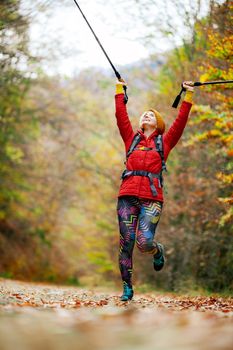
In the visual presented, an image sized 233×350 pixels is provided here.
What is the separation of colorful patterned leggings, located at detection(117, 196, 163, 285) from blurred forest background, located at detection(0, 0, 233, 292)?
204cm

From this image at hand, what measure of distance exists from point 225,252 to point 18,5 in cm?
629

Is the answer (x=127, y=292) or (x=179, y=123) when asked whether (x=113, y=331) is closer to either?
(x=127, y=292)

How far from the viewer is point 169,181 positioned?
48.1ft

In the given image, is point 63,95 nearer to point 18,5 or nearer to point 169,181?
point 169,181

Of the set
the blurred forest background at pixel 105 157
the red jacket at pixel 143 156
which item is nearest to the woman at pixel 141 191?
the red jacket at pixel 143 156

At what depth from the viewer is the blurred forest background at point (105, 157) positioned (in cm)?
1070

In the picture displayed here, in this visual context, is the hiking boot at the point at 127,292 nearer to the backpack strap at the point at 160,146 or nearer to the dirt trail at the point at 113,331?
the backpack strap at the point at 160,146

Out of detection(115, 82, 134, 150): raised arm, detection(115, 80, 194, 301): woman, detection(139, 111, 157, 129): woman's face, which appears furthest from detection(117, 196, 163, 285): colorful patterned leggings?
detection(139, 111, 157, 129): woman's face

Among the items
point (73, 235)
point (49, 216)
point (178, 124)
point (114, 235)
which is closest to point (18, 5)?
point (178, 124)

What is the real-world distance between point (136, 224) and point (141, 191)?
0.41 m

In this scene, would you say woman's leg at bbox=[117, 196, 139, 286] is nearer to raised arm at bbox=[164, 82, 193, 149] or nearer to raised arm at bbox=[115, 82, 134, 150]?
raised arm at bbox=[115, 82, 134, 150]

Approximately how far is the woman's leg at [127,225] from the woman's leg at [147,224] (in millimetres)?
80

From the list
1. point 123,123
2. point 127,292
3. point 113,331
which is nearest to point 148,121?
point 123,123

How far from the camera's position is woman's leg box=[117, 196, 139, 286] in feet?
20.4
